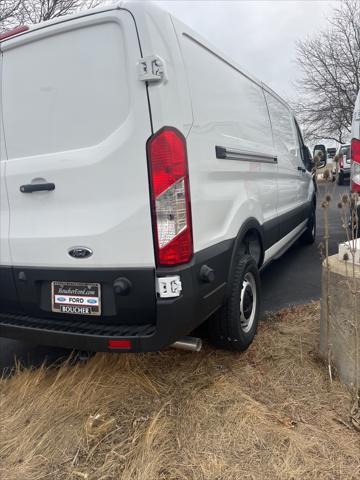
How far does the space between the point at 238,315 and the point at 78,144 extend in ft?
5.16

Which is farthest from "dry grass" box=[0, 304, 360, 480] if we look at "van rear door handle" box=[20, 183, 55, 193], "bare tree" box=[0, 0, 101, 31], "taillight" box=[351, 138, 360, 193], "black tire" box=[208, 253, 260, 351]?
"bare tree" box=[0, 0, 101, 31]

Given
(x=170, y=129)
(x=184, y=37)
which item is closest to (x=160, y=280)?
(x=170, y=129)

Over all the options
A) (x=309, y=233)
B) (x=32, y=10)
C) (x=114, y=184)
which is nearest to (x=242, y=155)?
(x=114, y=184)

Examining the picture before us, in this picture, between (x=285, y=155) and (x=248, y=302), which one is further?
(x=285, y=155)

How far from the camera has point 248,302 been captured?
3217mm

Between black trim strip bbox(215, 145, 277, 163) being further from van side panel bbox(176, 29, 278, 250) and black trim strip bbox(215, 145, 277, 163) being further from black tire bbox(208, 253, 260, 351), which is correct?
black tire bbox(208, 253, 260, 351)

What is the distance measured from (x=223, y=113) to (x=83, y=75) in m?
0.98

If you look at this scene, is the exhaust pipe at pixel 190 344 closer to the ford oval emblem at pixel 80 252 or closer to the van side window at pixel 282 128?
the ford oval emblem at pixel 80 252

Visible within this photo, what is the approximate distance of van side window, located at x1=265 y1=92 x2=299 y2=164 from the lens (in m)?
4.30

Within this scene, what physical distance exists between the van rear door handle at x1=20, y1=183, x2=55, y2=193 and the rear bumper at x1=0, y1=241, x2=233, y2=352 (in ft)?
1.62

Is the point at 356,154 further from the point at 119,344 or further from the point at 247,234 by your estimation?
the point at 119,344

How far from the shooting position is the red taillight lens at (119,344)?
2231 millimetres

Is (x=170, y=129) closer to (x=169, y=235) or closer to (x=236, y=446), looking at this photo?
(x=169, y=235)

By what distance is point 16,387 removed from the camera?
2.85m
